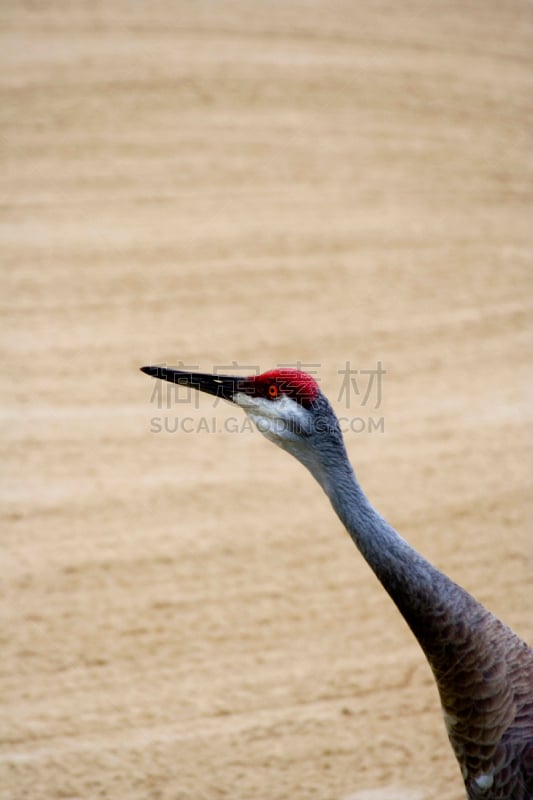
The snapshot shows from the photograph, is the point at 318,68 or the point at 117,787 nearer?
the point at 117,787

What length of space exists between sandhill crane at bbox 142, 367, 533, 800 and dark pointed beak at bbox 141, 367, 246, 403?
120mm

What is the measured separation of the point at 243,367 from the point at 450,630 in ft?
11.6

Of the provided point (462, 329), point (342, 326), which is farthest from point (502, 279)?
point (342, 326)

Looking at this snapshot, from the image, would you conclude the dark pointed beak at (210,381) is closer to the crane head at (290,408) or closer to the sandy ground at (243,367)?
the crane head at (290,408)

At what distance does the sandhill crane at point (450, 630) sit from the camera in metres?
2.90

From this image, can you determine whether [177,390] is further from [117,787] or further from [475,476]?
[117,787]

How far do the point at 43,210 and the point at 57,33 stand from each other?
3.12 metres

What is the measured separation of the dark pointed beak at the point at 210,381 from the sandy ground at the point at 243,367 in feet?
5.07

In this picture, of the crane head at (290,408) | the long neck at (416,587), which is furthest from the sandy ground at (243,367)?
the crane head at (290,408)

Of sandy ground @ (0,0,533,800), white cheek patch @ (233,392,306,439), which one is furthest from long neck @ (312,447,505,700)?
sandy ground @ (0,0,533,800)

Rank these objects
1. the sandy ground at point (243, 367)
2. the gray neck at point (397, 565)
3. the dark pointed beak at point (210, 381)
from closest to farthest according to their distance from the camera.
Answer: the gray neck at point (397, 565) → the dark pointed beak at point (210, 381) → the sandy ground at point (243, 367)

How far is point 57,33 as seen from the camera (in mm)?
10055

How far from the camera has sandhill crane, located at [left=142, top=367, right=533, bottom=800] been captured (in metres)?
2.90

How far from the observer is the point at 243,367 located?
6.33m
